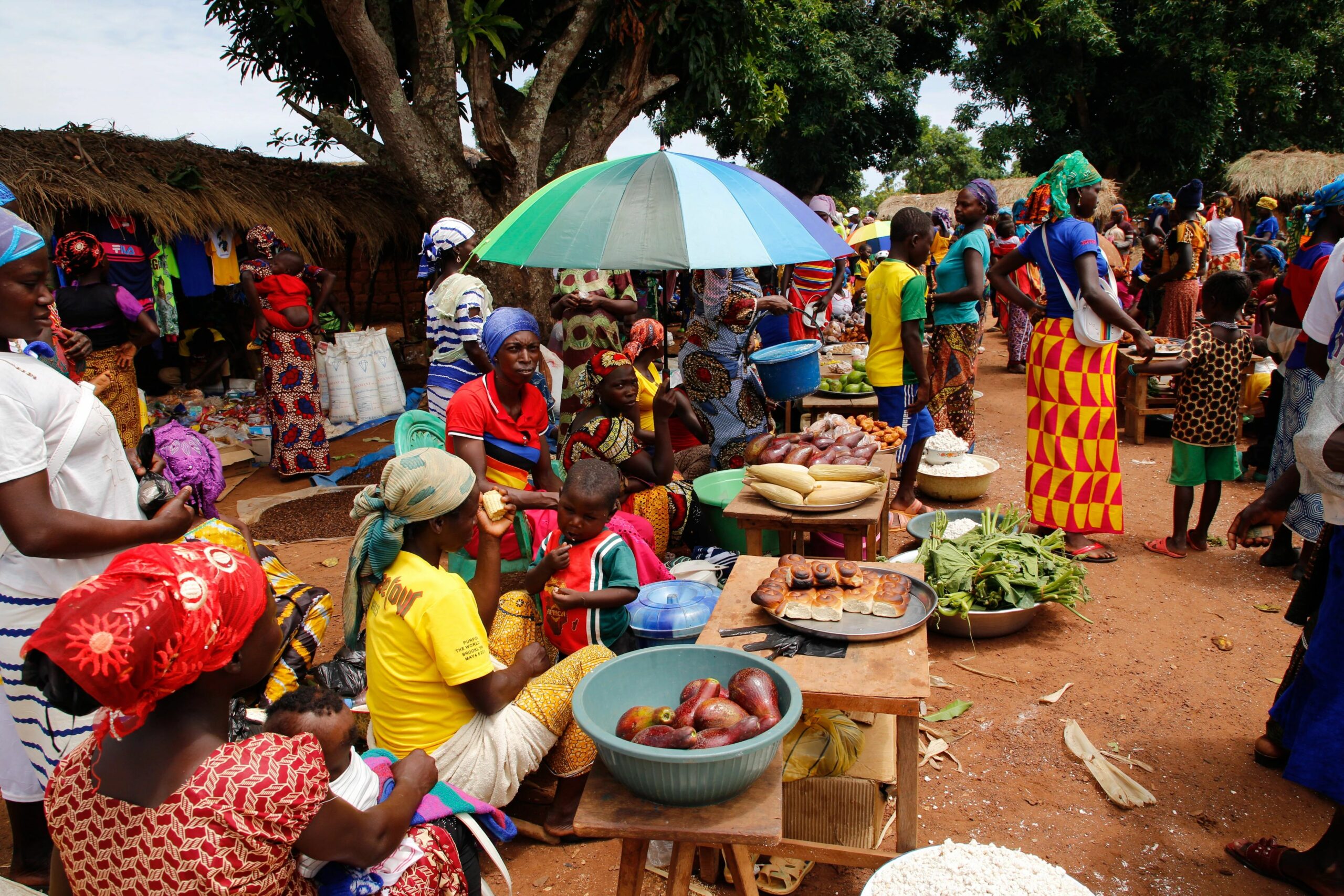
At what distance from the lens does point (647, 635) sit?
3244 mm

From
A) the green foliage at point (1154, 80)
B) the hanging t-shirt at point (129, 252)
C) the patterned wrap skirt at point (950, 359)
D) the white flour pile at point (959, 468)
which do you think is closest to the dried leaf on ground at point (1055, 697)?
the patterned wrap skirt at point (950, 359)

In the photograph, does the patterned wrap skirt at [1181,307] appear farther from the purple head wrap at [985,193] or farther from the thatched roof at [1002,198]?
the thatched roof at [1002,198]

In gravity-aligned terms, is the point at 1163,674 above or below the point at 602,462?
below

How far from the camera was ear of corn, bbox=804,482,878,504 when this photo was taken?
3.52 m

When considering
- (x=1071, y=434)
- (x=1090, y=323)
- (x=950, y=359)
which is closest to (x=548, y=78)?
(x=950, y=359)

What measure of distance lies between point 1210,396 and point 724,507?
9.88ft

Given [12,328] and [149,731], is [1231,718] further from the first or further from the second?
[12,328]

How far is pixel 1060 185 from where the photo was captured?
4656 mm

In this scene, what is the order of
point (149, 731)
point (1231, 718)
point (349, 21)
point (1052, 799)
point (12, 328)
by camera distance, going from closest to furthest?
point (149, 731), point (12, 328), point (1052, 799), point (1231, 718), point (349, 21)

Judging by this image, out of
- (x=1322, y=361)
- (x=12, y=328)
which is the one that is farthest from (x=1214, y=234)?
(x=12, y=328)

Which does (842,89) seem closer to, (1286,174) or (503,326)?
(1286,174)

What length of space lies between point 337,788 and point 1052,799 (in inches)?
99.7

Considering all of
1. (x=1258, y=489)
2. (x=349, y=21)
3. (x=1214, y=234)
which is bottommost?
(x=1258, y=489)

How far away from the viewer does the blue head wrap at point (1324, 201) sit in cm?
446
